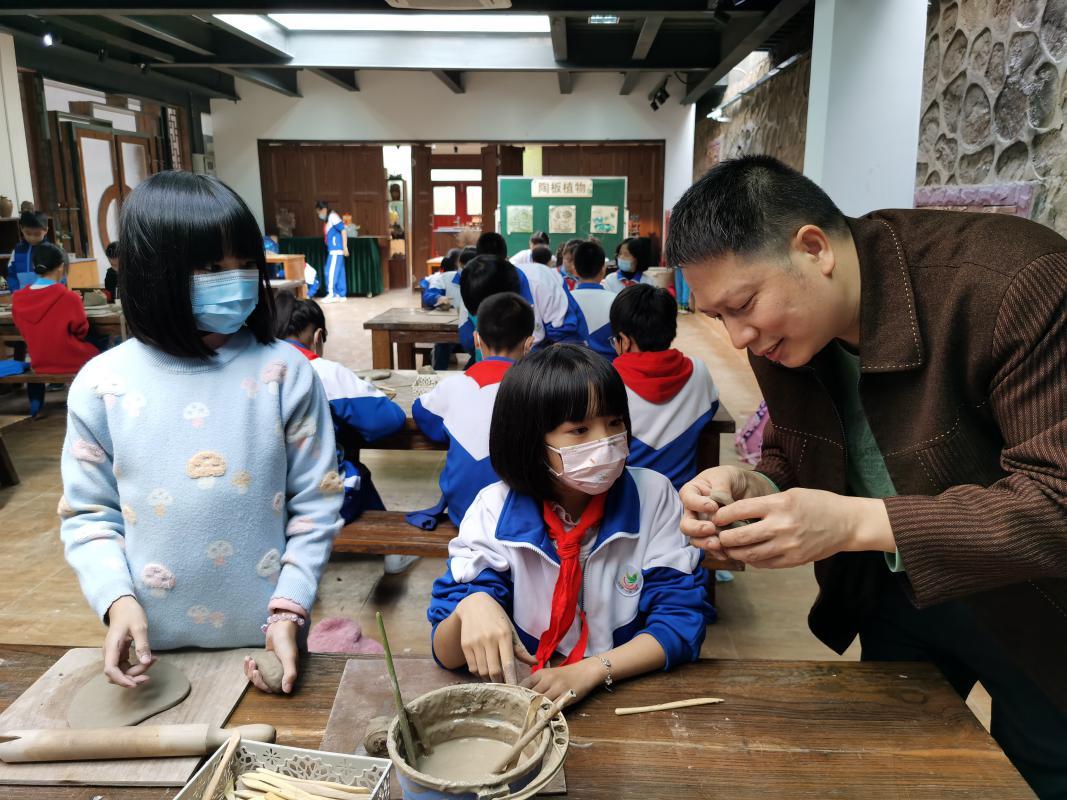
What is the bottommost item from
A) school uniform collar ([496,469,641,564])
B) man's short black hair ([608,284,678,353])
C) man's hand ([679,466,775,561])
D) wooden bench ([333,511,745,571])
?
wooden bench ([333,511,745,571])

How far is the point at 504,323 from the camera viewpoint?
290 cm

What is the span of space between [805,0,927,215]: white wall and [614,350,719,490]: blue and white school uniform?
89.9 inches

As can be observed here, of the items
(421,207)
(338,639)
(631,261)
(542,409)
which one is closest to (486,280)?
(338,639)

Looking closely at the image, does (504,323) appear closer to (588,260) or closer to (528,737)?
(528,737)

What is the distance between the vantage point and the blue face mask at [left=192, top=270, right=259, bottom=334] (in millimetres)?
1285

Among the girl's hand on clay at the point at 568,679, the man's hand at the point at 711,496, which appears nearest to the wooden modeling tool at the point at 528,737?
the girl's hand on clay at the point at 568,679

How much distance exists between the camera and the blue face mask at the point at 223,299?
1.29 meters

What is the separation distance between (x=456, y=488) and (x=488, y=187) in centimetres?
1171

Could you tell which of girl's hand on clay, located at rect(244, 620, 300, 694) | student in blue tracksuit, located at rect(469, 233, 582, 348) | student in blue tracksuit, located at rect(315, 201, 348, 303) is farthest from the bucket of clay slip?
student in blue tracksuit, located at rect(315, 201, 348, 303)

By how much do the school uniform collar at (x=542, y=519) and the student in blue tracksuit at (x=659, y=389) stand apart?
4.31 feet

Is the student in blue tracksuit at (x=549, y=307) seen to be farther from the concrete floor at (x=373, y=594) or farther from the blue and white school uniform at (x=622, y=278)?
the blue and white school uniform at (x=622, y=278)

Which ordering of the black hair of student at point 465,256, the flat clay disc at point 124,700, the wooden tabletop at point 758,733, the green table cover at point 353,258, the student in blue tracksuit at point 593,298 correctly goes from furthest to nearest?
the green table cover at point 353,258 → the black hair of student at point 465,256 → the student in blue tracksuit at point 593,298 → the flat clay disc at point 124,700 → the wooden tabletop at point 758,733

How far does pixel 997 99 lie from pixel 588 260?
110 inches

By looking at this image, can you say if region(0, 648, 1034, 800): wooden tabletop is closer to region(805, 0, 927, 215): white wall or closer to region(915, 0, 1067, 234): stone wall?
region(915, 0, 1067, 234): stone wall
